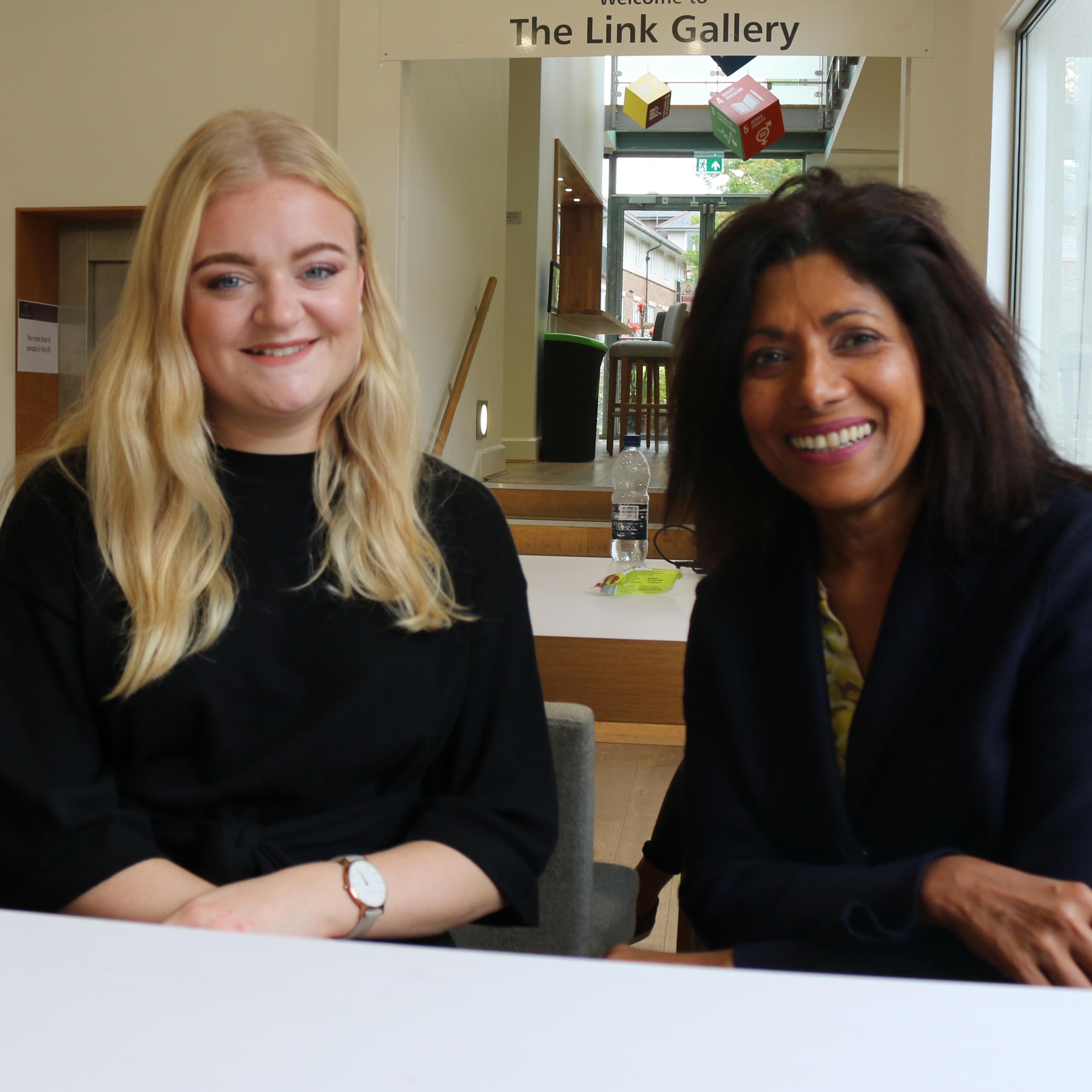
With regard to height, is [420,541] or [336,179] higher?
[336,179]

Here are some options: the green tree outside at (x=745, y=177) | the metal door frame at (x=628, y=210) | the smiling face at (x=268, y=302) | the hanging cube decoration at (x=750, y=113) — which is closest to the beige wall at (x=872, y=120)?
the hanging cube decoration at (x=750, y=113)

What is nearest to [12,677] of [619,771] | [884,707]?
[884,707]

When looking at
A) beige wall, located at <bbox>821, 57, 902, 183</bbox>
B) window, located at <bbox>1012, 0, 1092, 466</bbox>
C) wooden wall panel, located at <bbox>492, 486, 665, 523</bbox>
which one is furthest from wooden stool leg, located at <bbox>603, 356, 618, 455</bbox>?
window, located at <bbox>1012, 0, 1092, 466</bbox>

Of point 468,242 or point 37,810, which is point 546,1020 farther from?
point 468,242

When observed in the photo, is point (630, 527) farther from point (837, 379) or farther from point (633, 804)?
point (837, 379)

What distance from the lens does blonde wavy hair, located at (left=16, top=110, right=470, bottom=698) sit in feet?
3.57

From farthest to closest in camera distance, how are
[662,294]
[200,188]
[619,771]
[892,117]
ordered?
1. [662,294]
2. [892,117]
3. [619,771]
4. [200,188]

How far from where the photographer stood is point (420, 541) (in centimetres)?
119

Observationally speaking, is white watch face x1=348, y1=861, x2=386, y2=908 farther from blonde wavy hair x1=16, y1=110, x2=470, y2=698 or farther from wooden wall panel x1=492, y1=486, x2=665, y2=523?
wooden wall panel x1=492, y1=486, x2=665, y2=523

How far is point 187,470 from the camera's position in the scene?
3.69ft

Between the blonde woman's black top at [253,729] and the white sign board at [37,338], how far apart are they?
4.25m

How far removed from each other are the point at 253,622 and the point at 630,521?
1.72m

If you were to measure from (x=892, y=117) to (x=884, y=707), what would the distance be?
28.8 ft

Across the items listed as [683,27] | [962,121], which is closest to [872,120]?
[962,121]
